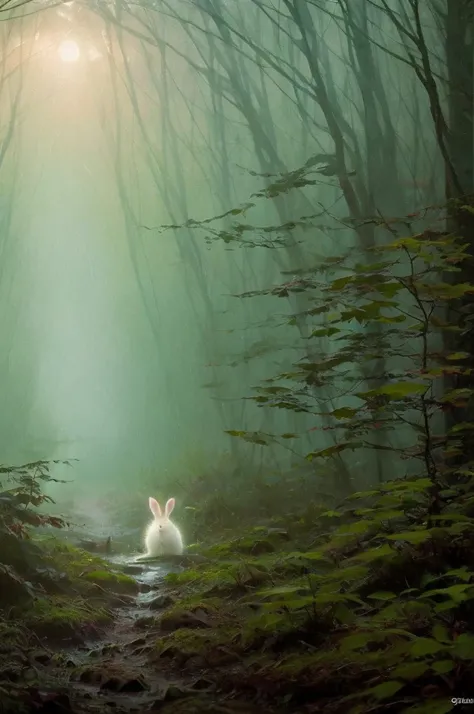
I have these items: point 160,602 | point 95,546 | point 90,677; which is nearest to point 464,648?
point 90,677

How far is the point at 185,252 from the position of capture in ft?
36.4

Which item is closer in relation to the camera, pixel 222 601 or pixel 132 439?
pixel 222 601

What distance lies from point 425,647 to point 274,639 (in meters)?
0.98

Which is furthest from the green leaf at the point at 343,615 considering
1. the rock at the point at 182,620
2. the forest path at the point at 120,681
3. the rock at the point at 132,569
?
the rock at the point at 132,569

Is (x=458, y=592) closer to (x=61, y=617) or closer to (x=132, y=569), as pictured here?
(x=61, y=617)

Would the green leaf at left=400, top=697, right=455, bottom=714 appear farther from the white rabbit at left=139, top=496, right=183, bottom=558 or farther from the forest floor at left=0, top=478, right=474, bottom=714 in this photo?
the white rabbit at left=139, top=496, right=183, bottom=558

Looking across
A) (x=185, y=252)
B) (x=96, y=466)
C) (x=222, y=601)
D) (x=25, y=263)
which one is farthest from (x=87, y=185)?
(x=222, y=601)

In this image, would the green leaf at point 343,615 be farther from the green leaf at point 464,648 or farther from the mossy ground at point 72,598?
the mossy ground at point 72,598

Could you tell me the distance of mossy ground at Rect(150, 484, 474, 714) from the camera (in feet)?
5.69

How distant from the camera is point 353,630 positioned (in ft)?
7.51

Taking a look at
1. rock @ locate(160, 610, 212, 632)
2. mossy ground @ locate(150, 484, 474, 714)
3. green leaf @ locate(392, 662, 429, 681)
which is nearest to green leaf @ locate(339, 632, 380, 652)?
mossy ground @ locate(150, 484, 474, 714)

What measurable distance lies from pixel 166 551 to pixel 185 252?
6.57m

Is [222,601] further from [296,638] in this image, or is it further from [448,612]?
[448,612]

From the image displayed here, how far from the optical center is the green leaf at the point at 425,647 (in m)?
1.61
